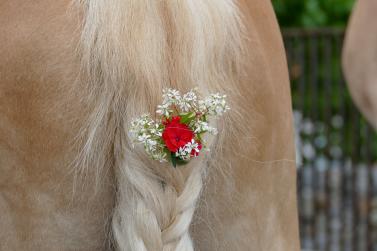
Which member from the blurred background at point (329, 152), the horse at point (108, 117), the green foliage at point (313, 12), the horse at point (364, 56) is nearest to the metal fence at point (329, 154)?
the blurred background at point (329, 152)

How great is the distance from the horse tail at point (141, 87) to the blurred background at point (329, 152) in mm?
4599

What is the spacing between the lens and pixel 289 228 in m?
1.95

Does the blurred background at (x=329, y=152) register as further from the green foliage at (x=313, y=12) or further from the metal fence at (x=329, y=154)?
the green foliage at (x=313, y=12)

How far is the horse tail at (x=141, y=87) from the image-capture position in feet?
5.24

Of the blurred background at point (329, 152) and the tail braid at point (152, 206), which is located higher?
the tail braid at point (152, 206)

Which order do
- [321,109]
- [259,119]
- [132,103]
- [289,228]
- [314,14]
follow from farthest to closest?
[314,14]
[321,109]
[289,228]
[259,119]
[132,103]

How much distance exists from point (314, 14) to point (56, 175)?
6552 millimetres

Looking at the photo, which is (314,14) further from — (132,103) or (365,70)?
(132,103)

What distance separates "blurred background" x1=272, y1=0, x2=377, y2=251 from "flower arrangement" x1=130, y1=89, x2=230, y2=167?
Answer: 4.65 metres

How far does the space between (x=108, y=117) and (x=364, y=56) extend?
2.37 feet

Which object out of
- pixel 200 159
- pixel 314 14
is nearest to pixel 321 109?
pixel 314 14

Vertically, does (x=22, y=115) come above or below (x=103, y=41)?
below

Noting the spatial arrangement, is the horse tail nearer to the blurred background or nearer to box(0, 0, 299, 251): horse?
box(0, 0, 299, 251): horse

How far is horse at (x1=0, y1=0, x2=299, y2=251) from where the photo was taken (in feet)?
5.28
